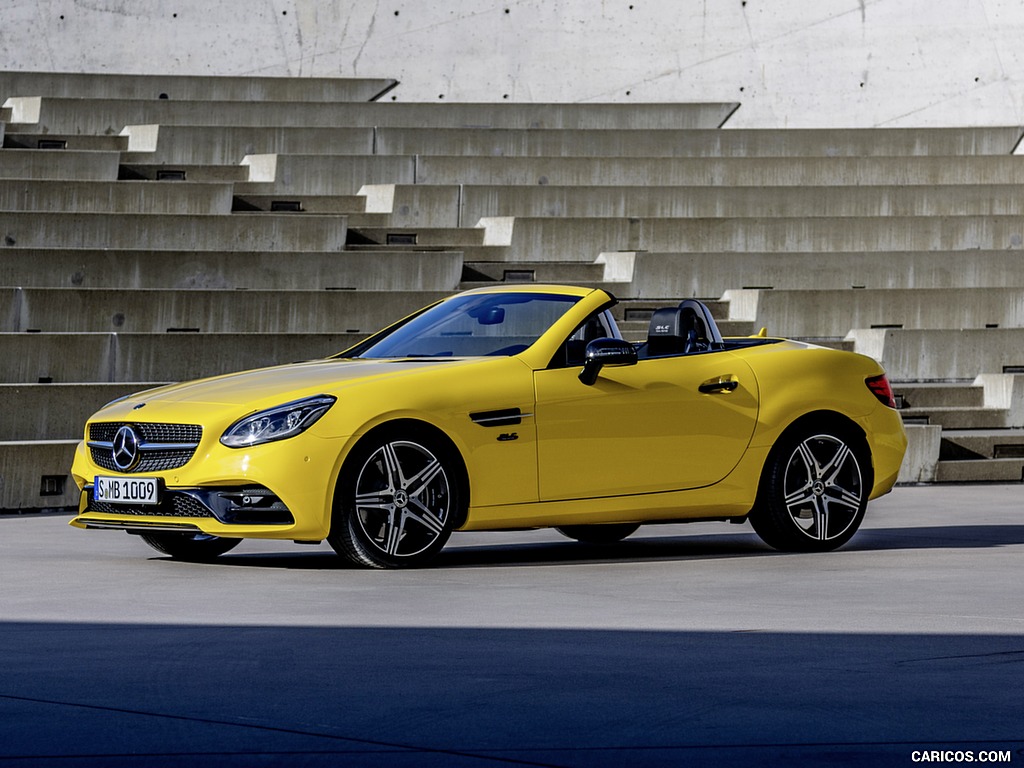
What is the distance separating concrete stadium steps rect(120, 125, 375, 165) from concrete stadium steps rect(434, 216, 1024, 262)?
124 inches

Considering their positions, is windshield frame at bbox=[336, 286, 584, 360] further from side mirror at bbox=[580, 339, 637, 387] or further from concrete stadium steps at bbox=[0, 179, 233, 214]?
concrete stadium steps at bbox=[0, 179, 233, 214]

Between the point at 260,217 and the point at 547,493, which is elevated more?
the point at 260,217

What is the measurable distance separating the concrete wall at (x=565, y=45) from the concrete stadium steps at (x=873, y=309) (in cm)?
862

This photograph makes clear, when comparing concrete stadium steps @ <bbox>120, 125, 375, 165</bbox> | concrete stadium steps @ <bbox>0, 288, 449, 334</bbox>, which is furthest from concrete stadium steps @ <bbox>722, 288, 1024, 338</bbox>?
concrete stadium steps @ <bbox>120, 125, 375, 165</bbox>

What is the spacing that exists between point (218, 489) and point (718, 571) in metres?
2.41

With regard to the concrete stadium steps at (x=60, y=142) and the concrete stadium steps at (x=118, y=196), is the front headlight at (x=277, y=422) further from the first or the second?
the concrete stadium steps at (x=60, y=142)

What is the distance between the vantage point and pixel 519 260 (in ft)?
61.1

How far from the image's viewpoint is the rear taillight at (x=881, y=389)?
990 centimetres

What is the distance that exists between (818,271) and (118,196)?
7558 mm

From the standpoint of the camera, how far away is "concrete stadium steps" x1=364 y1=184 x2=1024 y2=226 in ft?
64.6

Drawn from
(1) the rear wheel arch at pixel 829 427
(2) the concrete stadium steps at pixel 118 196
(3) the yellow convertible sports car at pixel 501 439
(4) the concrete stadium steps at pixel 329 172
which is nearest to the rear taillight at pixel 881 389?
(3) the yellow convertible sports car at pixel 501 439

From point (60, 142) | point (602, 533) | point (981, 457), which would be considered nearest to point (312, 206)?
point (60, 142)

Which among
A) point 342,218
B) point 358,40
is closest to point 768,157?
point 342,218

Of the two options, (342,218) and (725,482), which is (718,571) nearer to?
(725,482)
